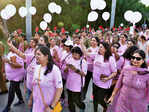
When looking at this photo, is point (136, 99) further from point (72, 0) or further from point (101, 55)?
point (72, 0)

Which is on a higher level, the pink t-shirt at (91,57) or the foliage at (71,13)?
the foliage at (71,13)

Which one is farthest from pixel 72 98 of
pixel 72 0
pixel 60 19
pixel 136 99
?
pixel 72 0

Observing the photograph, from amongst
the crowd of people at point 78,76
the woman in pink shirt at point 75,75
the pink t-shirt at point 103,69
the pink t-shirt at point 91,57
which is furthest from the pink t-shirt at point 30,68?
the pink t-shirt at point 91,57

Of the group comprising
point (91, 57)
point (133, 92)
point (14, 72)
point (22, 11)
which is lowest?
point (133, 92)

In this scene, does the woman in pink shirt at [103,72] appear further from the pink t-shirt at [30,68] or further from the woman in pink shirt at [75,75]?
the pink t-shirt at [30,68]

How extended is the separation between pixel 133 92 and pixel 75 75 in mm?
1051

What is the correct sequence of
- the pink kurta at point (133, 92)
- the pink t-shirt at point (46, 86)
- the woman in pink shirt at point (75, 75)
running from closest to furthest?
the pink t-shirt at point (46, 86)
the pink kurta at point (133, 92)
the woman in pink shirt at point (75, 75)

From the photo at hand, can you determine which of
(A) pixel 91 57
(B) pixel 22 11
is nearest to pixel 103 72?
(A) pixel 91 57

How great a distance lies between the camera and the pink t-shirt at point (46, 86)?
2.13 meters

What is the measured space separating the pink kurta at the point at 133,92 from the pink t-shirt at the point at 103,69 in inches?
21.0

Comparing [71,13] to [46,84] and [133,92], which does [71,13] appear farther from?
[46,84]

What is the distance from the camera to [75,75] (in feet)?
10.3

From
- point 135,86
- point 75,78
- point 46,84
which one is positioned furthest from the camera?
→ point 75,78

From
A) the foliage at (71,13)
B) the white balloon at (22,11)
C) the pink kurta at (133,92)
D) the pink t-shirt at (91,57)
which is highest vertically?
the foliage at (71,13)
